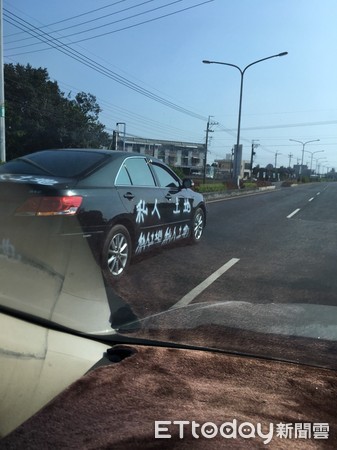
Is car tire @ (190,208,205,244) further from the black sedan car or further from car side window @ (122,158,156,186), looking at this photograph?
car side window @ (122,158,156,186)

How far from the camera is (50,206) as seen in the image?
4.48 meters

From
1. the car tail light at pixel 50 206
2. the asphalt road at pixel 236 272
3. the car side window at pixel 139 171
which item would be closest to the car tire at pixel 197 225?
the asphalt road at pixel 236 272

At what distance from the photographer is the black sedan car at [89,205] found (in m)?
4.24

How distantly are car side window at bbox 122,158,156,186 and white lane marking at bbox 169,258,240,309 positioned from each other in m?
1.51

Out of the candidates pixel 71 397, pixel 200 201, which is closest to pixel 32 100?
pixel 200 201

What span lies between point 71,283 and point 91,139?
67.6 ft

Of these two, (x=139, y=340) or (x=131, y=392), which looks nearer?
(x=131, y=392)

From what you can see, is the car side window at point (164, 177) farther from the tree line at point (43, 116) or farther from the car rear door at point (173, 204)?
the tree line at point (43, 116)

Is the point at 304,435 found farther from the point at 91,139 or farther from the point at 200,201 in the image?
the point at 91,139

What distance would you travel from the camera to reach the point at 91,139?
23.7 metres
